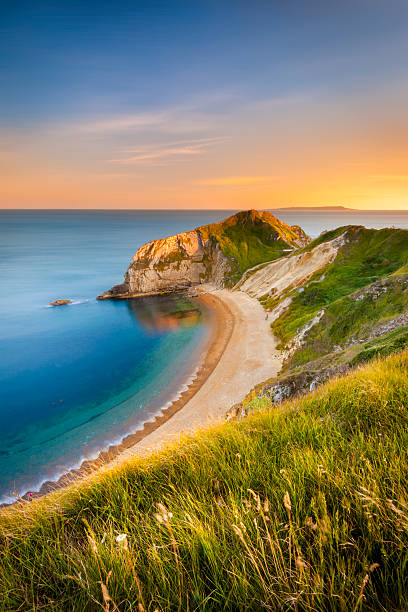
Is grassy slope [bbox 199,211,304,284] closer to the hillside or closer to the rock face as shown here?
the rock face

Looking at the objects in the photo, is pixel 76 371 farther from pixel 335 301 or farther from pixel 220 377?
pixel 335 301

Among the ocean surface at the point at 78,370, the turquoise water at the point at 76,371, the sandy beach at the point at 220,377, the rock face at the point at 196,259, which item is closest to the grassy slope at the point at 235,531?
the ocean surface at the point at 78,370

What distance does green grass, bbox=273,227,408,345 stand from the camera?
42625 mm

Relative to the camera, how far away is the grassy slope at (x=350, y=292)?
1083 inches

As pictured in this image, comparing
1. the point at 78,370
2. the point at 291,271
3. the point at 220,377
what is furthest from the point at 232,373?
the point at 291,271

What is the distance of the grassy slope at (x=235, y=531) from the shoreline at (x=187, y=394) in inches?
129

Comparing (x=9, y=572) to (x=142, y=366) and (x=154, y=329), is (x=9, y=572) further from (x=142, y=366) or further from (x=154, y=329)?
(x=154, y=329)

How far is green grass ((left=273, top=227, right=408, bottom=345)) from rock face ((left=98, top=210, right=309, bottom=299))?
36.8 m

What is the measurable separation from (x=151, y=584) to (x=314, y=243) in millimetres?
74737

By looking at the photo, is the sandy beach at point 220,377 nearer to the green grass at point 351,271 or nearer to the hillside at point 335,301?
the hillside at point 335,301

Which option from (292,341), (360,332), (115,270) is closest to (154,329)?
(292,341)

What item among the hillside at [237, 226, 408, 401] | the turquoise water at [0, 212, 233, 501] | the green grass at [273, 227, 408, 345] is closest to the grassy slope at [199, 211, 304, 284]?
the hillside at [237, 226, 408, 401]

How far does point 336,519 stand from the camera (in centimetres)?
166

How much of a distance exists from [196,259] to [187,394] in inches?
2606
